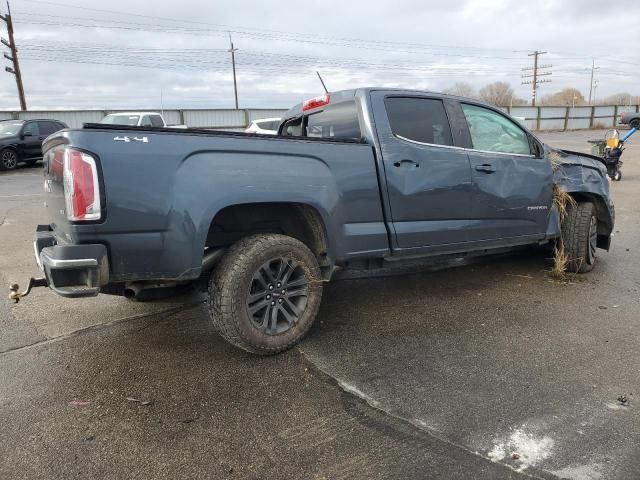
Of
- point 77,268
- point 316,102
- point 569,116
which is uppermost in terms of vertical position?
point 316,102

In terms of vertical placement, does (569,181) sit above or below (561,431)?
above

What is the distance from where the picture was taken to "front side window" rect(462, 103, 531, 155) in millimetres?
4688

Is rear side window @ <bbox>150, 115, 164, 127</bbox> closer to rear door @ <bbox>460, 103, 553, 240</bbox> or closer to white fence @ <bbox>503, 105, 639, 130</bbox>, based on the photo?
rear door @ <bbox>460, 103, 553, 240</bbox>

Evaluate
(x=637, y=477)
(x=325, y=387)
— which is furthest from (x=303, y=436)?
(x=637, y=477)

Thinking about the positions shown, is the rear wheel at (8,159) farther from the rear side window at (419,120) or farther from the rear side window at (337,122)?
the rear side window at (419,120)

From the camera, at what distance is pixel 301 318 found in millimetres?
3746

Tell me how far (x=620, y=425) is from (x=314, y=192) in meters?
2.25

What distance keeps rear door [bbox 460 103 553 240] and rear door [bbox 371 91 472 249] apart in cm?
19

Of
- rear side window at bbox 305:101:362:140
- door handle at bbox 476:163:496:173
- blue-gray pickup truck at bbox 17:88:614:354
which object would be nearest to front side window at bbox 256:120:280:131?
blue-gray pickup truck at bbox 17:88:614:354

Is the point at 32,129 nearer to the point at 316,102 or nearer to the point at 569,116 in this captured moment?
the point at 316,102

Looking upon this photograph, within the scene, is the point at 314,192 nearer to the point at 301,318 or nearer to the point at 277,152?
the point at 277,152

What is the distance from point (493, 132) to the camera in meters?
4.89

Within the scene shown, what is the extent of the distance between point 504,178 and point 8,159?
1757 cm

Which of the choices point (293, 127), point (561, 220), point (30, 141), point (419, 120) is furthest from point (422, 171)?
point (30, 141)
